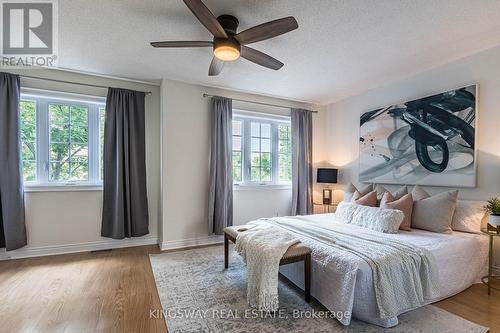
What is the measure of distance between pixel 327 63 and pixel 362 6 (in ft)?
3.59

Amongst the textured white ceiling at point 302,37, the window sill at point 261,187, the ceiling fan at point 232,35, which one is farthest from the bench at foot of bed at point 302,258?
the window sill at point 261,187

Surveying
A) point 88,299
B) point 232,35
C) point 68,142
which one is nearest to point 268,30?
point 232,35

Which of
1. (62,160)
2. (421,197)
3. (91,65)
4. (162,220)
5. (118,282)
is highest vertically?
(91,65)

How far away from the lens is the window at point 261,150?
4.39m

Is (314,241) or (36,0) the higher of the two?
(36,0)

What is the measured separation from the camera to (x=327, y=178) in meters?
4.50

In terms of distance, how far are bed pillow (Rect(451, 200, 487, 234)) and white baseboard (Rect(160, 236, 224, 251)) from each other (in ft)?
10.3

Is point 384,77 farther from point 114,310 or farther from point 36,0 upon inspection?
point 114,310

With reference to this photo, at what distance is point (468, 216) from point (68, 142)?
202 inches

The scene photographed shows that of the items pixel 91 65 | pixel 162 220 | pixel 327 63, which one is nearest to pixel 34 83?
pixel 91 65

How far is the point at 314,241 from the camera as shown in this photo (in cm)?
237

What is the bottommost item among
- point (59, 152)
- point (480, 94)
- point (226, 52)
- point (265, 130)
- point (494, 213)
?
point (494, 213)

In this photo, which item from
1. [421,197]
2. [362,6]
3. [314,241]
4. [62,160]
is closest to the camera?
[362,6]

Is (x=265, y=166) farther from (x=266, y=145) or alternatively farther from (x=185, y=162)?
(x=185, y=162)
